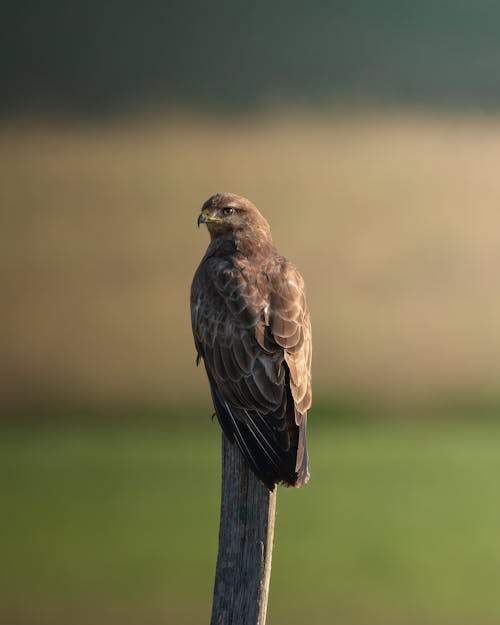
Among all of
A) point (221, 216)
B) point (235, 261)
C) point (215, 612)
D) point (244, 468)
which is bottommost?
point (215, 612)

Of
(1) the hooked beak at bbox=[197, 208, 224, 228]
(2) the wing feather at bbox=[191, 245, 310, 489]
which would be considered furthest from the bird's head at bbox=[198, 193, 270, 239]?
(2) the wing feather at bbox=[191, 245, 310, 489]

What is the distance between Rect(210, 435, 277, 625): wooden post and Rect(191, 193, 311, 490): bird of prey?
66 millimetres

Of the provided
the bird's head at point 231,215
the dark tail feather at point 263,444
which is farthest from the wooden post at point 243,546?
the bird's head at point 231,215

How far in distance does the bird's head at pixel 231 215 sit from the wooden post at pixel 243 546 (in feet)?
2.67

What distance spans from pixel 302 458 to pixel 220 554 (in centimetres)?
31

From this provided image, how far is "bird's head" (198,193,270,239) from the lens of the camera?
253 centimetres

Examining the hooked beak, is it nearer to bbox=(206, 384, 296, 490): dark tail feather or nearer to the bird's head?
the bird's head

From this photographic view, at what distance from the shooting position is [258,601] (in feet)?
6.38

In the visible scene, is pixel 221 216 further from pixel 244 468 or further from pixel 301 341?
pixel 244 468

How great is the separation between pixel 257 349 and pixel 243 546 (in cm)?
48

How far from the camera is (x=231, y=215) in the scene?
254cm

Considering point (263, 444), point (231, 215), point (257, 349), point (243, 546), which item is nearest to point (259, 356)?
point (257, 349)

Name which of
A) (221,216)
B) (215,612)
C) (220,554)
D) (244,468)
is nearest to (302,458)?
(244,468)

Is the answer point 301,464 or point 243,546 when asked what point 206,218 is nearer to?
point 301,464
